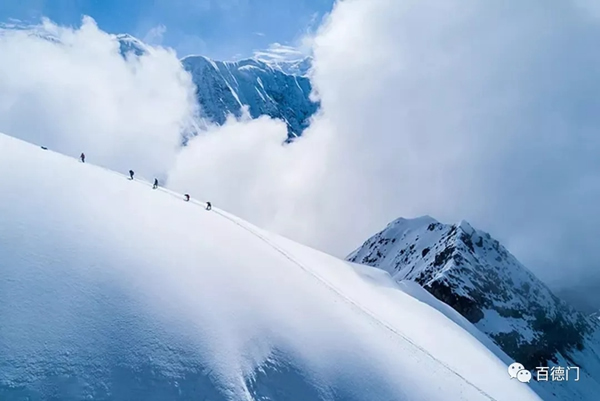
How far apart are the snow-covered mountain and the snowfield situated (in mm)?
92307

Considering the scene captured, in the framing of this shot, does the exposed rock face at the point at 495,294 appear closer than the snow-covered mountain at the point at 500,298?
No

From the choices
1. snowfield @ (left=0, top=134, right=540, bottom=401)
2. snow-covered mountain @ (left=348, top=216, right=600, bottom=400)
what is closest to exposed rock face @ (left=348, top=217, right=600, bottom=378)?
snow-covered mountain @ (left=348, top=216, right=600, bottom=400)

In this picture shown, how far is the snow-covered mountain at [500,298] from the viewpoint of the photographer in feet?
410

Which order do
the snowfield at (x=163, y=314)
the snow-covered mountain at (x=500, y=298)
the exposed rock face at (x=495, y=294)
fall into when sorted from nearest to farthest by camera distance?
the snowfield at (x=163, y=314) < the snow-covered mountain at (x=500, y=298) < the exposed rock face at (x=495, y=294)

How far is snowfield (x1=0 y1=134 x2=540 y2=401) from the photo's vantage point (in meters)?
20.5

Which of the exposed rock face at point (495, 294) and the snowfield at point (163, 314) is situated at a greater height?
the exposed rock face at point (495, 294)

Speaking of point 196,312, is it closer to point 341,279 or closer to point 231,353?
point 231,353

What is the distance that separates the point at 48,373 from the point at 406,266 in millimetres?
152833

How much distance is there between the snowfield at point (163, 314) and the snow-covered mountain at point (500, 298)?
303ft

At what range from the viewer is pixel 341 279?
5075cm

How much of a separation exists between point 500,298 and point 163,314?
134521 millimetres

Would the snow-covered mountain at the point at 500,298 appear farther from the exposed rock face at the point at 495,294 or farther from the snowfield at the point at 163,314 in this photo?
the snowfield at the point at 163,314

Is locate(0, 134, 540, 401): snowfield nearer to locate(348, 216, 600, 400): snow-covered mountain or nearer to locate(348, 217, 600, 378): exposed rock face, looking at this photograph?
locate(348, 217, 600, 378): exposed rock face

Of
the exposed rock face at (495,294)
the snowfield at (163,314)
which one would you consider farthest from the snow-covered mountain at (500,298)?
the snowfield at (163,314)
